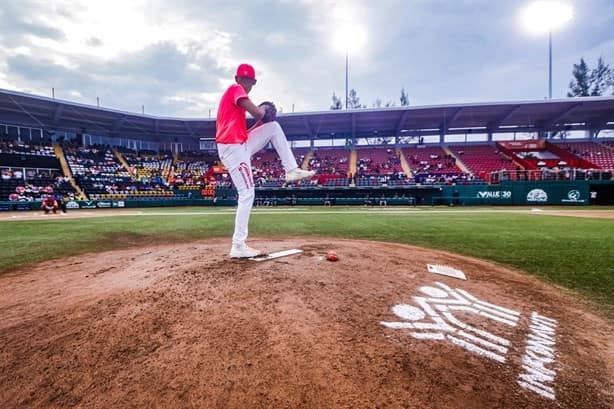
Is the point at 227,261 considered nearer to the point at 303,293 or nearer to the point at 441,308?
the point at 303,293

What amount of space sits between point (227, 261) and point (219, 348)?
1.86 meters

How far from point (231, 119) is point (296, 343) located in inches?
108

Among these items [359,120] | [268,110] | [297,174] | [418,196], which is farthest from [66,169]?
[418,196]

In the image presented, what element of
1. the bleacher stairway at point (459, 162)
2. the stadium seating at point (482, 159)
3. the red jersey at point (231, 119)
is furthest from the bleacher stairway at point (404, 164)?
the red jersey at point (231, 119)

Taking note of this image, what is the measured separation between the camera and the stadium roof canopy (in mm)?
27403

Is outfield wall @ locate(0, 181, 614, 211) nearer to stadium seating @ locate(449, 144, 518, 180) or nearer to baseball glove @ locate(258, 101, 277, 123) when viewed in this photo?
stadium seating @ locate(449, 144, 518, 180)

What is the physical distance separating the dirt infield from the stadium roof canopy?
99.5ft

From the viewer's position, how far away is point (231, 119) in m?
3.52

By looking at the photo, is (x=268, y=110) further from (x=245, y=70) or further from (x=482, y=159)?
(x=482, y=159)

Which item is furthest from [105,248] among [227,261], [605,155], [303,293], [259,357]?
[605,155]

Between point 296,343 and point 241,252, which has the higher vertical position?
point 241,252

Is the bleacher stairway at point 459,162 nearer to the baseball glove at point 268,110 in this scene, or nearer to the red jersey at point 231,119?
the baseball glove at point 268,110

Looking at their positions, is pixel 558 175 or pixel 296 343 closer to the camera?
pixel 296 343

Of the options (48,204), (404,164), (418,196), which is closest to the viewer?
(48,204)
